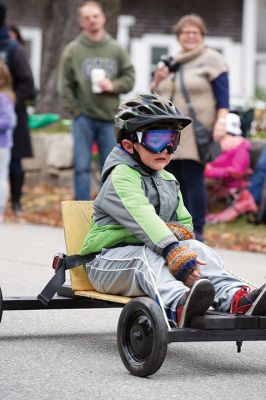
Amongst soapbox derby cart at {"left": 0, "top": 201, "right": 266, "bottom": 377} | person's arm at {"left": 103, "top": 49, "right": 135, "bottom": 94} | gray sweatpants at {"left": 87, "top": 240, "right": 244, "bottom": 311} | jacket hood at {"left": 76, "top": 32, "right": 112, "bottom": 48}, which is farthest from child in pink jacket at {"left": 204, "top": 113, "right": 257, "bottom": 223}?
soapbox derby cart at {"left": 0, "top": 201, "right": 266, "bottom": 377}

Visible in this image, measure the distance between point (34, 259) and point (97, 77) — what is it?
2425 mm

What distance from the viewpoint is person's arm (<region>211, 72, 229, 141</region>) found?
10156 millimetres

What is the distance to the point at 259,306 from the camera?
5.47 metres

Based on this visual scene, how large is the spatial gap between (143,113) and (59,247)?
5.06 metres

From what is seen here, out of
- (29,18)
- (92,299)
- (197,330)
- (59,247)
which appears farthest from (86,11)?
(29,18)

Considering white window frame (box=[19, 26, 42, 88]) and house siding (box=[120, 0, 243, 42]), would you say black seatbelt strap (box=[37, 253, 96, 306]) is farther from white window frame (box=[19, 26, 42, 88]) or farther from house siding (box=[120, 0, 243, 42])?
house siding (box=[120, 0, 243, 42])

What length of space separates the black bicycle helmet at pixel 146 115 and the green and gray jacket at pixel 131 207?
0.18 m

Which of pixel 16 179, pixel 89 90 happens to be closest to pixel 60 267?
pixel 89 90

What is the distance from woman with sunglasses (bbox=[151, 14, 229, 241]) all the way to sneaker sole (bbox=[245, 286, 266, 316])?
4698mm

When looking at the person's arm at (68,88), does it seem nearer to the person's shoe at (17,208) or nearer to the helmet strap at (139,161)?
the person's shoe at (17,208)

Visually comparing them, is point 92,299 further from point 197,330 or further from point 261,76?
point 261,76

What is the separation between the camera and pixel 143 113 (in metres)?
5.96

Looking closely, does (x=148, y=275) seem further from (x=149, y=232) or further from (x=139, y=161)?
(x=139, y=161)

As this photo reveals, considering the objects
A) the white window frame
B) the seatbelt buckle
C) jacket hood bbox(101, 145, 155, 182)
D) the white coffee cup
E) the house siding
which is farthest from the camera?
the house siding
